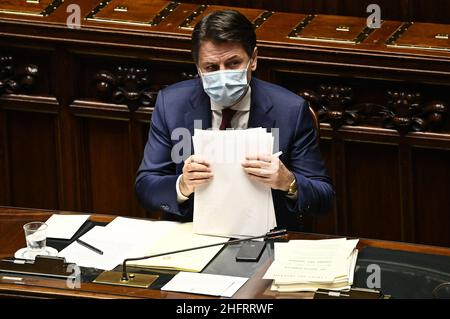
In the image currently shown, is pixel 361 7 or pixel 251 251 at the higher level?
pixel 361 7

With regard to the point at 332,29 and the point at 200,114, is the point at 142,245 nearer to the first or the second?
the point at 200,114

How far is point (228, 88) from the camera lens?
185 inches

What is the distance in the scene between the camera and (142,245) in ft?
14.9

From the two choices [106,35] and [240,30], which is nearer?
[240,30]

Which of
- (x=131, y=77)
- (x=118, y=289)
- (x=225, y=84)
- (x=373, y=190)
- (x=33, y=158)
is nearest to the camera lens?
(x=118, y=289)

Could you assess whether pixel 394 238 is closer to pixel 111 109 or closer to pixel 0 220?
pixel 111 109

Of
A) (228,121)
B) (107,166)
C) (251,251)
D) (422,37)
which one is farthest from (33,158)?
(251,251)

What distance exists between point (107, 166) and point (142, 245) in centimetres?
184

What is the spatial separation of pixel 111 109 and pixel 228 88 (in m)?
1.60

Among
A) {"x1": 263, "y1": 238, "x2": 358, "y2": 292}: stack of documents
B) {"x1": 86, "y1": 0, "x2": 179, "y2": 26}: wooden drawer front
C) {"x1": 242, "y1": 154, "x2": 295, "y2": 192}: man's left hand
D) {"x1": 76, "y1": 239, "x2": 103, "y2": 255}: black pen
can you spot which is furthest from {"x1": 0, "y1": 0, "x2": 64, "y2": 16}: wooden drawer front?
{"x1": 263, "y1": 238, "x2": 358, "y2": 292}: stack of documents

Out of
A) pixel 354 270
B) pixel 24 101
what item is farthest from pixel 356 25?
pixel 354 270

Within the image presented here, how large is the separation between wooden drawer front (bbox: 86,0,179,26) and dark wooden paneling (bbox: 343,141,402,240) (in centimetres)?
114
